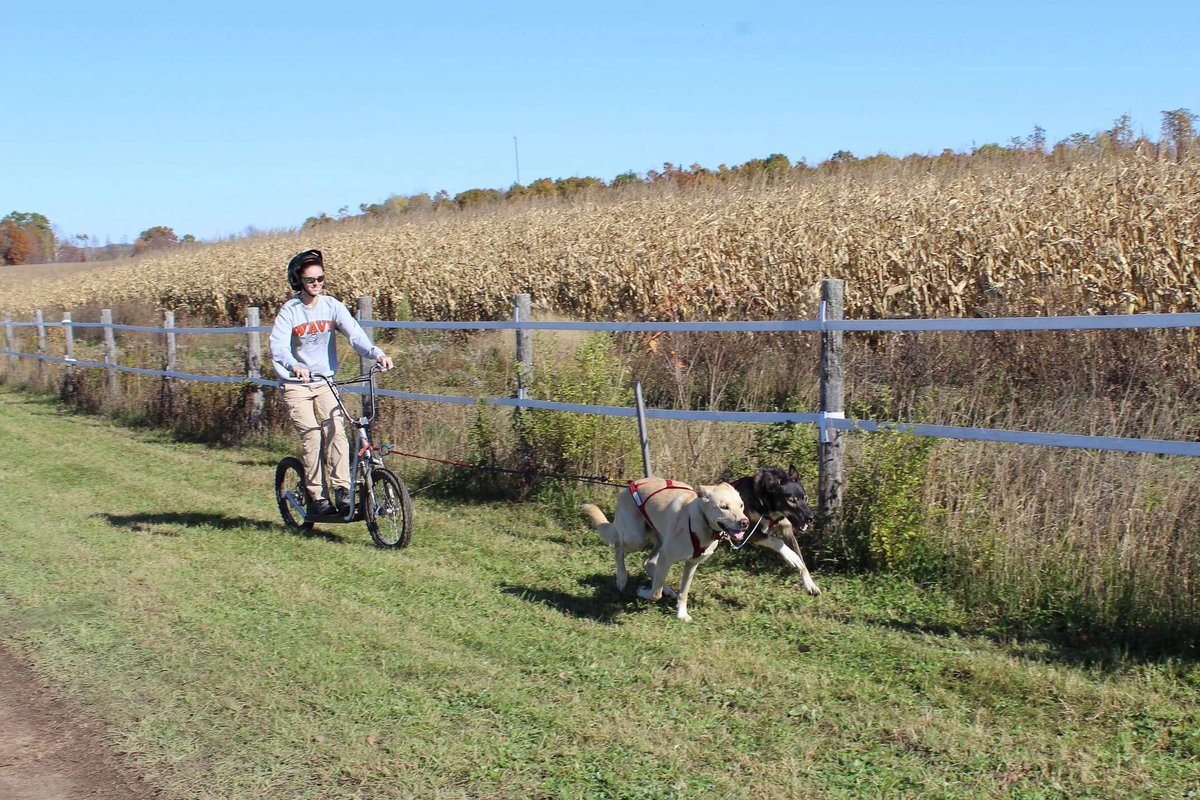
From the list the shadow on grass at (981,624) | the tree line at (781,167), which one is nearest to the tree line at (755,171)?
the tree line at (781,167)

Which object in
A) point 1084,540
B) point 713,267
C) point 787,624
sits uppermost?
point 713,267

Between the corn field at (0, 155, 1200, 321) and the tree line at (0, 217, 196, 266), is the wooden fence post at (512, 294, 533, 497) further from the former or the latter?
the tree line at (0, 217, 196, 266)

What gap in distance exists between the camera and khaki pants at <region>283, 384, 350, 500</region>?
8.59 metres

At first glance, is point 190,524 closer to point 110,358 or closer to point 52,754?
point 52,754

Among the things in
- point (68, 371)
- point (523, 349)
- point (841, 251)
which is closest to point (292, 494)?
point (523, 349)

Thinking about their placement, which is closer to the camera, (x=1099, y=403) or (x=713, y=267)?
(x=1099, y=403)

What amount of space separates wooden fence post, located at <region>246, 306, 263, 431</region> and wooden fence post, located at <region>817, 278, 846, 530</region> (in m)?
8.83

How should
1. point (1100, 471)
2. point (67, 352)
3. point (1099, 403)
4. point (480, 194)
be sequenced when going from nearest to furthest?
1. point (1100, 471)
2. point (1099, 403)
3. point (67, 352)
4. point (480, 194)

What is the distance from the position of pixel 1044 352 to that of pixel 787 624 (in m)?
4.51

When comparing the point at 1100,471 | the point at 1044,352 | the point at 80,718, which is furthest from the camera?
the point at 1044,352

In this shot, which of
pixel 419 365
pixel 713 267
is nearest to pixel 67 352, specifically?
pixel 419 365

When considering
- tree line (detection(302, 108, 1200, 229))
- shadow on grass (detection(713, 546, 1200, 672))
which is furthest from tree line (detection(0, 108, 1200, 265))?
shadow on grass (detection(713, 546, 1200, 672))

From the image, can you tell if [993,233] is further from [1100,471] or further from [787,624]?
[787,624]

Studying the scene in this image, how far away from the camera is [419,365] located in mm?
12086
